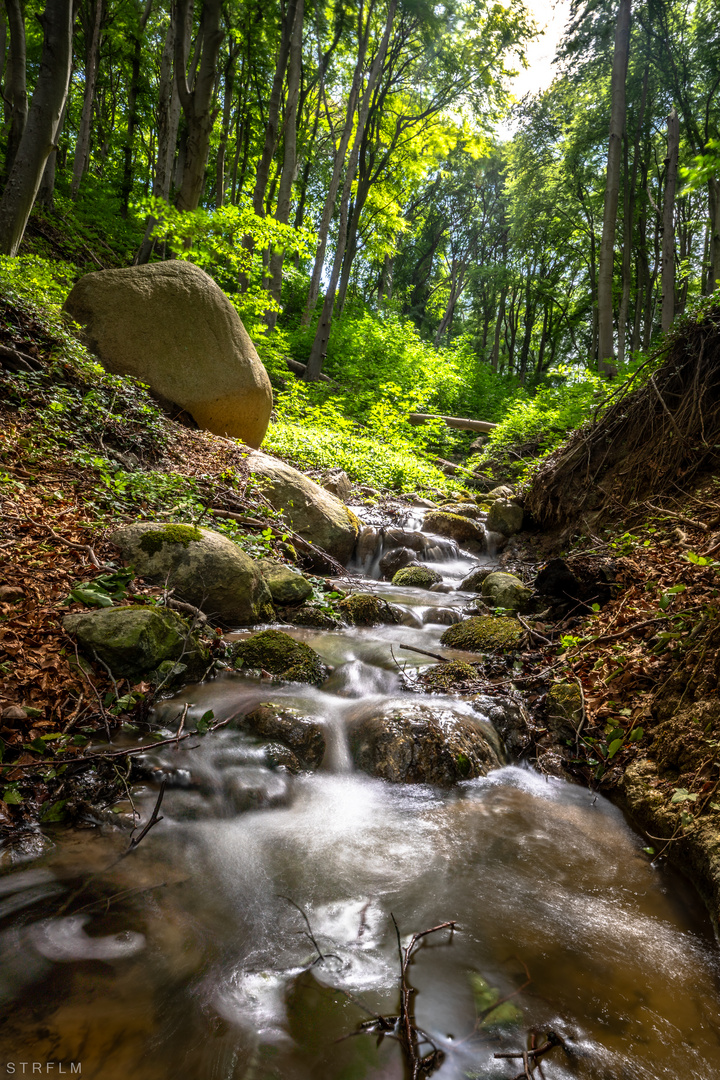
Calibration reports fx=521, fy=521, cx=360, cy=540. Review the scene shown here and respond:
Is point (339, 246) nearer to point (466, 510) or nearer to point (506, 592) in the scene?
point (466, 510)

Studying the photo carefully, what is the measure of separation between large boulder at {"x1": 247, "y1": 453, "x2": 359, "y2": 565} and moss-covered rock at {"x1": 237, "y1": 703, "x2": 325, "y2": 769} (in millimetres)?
3778

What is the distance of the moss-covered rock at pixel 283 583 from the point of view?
18.7ft

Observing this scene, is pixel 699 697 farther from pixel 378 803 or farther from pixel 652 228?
pixel 652 228

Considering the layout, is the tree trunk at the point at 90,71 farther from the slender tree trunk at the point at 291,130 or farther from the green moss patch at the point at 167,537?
the green moss patch at the point at 167,537

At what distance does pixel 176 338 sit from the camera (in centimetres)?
788

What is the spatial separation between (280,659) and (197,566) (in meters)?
1.12

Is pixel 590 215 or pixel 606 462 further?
pixel 590 215

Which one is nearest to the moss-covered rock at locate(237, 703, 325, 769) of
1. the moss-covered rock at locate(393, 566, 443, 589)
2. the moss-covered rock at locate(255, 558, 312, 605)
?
the moss-covered rock at locate(255, 558, 312, 605)

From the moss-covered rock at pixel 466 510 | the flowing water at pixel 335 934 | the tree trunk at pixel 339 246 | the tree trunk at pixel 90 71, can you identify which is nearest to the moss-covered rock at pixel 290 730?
the flowing water at pixel 335 934

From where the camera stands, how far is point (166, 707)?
354 cm

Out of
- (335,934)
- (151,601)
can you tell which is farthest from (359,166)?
(335,934)

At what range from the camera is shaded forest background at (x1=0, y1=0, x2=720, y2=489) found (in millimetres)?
10688

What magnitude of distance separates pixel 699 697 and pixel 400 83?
83.6 feet

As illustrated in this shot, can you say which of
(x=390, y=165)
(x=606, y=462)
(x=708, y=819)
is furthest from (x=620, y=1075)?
(x=390, y=165)
